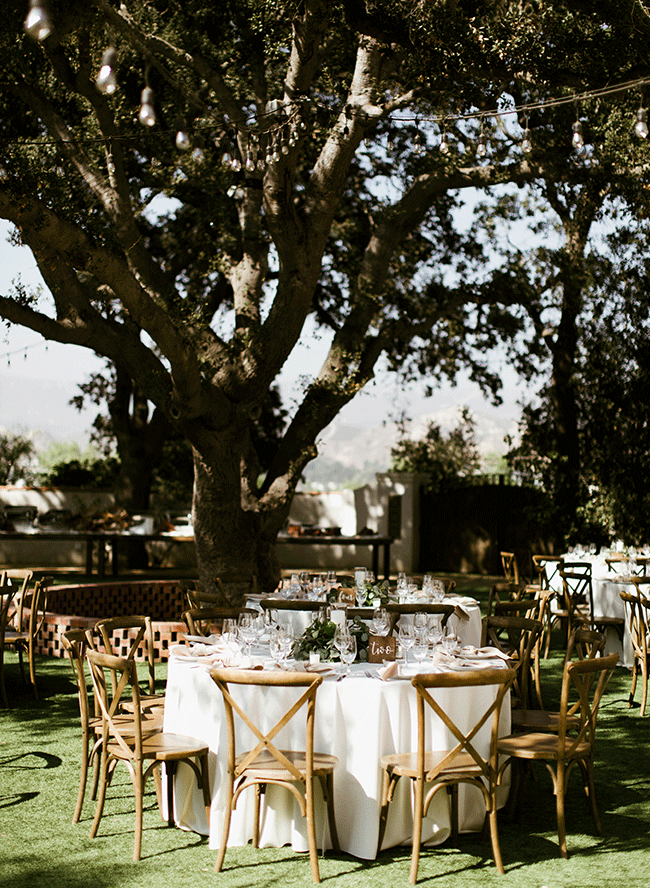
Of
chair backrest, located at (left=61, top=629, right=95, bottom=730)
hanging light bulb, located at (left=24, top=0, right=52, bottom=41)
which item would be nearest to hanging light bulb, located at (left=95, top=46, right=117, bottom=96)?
hanging light bulb, located at (left=24, top=0, right=52, bottom=41)

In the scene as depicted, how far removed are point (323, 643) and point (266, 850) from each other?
110 cm

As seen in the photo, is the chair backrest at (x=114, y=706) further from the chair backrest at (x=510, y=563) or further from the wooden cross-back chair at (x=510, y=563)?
the chair backrest at (x=510, y=563)

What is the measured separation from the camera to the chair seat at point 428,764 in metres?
4.41

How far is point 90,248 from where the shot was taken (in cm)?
836

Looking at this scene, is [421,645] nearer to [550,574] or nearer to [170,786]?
[170,786]

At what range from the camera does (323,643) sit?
522 cm

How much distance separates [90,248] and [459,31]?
412 centimetres

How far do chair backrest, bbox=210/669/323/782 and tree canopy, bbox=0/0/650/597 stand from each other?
A: 3781 mm

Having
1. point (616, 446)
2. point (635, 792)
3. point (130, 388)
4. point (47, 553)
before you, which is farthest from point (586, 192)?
point (47, 553)

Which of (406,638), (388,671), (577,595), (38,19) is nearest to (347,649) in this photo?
(388,671)

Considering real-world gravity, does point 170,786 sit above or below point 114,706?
below

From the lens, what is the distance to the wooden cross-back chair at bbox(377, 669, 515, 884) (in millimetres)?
4348

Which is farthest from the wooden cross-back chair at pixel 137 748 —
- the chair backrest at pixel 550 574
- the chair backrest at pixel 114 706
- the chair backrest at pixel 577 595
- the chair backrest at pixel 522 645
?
the chair backrest at pixel 550 574

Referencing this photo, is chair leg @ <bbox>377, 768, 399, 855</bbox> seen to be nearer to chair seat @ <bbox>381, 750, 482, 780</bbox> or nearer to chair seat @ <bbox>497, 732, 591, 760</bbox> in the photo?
chair seat @ <bbox>381, 750, 482, 780</bbox>
